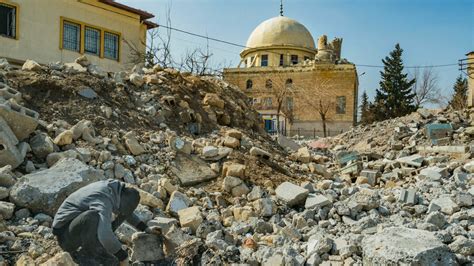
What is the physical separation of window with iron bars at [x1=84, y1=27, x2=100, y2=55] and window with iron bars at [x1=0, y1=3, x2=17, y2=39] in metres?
2.50

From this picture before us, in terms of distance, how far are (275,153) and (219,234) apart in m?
5.17

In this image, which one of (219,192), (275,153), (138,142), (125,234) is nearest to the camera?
(125,234)

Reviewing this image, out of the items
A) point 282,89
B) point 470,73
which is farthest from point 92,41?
point 282,89

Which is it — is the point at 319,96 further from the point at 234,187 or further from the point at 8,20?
the point at 234,187

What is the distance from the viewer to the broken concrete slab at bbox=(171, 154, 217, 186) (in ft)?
26.1

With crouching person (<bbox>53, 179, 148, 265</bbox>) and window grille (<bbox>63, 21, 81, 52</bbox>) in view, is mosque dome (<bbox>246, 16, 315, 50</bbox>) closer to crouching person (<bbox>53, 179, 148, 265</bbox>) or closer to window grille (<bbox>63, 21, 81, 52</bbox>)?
window grille (<bbox>63, 21, 81, 52</bbox>)

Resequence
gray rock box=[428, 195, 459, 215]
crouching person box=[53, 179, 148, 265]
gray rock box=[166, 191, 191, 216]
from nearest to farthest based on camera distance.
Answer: crouching person box=[53, 179, 148, 265]
gray rock box=[166, 191, 191, 216]
gray rock box=[428, 195, 459, 215]

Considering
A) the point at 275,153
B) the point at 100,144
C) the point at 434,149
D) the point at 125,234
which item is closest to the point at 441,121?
the point at 434,149

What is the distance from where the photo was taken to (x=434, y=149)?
47.9ft

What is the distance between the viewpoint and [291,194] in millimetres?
7617

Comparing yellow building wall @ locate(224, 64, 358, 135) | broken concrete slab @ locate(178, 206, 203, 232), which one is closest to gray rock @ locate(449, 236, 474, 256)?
broken concrete slab @ locate(178, 206, 203, 232)

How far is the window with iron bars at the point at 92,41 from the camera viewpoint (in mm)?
16922

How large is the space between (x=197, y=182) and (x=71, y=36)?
11.0m

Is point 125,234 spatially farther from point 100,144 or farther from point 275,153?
point 275,153
